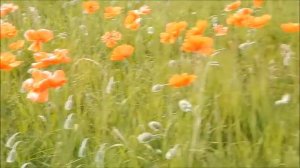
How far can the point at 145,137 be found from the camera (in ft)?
6.52

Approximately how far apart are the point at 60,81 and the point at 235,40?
87cm

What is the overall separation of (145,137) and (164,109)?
0.88 feet

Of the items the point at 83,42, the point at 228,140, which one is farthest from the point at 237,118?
the point at 83,42

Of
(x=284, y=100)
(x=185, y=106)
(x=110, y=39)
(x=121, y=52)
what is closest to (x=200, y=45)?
(x=185, y=106)

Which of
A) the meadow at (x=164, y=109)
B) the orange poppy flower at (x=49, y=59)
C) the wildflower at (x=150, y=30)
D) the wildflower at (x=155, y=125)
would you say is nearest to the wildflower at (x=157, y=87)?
the meadow at (x=164, y=109)

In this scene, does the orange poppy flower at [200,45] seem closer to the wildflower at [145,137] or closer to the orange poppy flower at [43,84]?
the wildflower at [145,137]

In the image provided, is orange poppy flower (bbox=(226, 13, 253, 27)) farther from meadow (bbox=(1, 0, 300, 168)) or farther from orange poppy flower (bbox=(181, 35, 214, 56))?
orange poppy flower (bbox=(181, 35, 214, 56))

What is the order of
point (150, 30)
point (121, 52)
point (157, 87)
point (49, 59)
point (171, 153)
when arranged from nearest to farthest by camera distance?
point (171, 153)
point (49, 59)
point (157, 87)
point (121, 52)
point (150, 30)

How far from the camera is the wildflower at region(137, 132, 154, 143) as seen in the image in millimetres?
1984

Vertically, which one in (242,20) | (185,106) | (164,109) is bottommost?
(164,109)

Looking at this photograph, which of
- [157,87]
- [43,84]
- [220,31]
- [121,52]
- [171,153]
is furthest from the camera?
[220,31]

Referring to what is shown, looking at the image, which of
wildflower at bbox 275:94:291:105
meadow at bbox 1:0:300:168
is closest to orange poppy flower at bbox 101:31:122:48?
meadow at bbox 1:0:300:168

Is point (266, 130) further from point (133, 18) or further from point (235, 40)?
point (133, 18)

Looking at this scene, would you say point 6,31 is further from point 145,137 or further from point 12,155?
point 145,137
